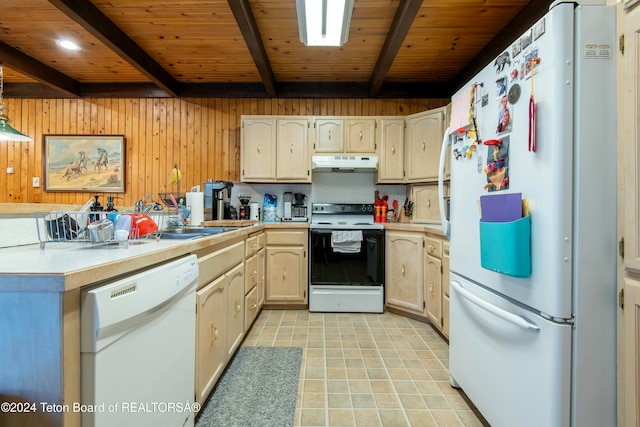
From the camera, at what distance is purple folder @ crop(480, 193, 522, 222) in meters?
1.11

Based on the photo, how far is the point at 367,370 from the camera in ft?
6.25

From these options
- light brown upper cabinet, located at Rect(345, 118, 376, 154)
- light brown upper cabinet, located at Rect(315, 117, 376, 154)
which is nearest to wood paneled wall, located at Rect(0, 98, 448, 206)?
light brown upper cabinet, located at Rect(315, 117, 376, 154)

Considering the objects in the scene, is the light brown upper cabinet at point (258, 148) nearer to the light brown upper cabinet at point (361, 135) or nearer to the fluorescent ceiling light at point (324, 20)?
the light brown upper cabinet at point (361, 135)

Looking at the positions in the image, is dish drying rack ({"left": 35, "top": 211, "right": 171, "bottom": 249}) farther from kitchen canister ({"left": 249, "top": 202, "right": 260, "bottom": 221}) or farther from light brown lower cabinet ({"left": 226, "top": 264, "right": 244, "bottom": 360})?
kitchen canister ({"left": 249, "top": 202, "right": 260, "bottom": 221})

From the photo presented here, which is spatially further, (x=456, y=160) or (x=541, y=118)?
(x=456, y=160)

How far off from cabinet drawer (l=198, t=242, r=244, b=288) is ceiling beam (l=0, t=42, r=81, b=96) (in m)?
3.05

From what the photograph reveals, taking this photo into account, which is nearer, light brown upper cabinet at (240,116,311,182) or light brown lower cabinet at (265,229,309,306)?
light brown lower cabinet at (265,229,309,306)

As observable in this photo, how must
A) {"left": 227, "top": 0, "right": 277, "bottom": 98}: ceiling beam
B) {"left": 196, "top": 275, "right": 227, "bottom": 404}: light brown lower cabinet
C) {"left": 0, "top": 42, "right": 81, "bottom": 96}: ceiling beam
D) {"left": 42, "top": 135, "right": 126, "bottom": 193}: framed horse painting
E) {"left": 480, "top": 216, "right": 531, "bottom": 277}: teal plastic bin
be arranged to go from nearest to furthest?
{"left": 480, "top": 216, "right": 531, "bottom": 277}: teal plastic bin < {"left": 196, "top": 275, "right": 227, "bottom": 404}: light brown lower cabinet < {"left": 227, "top": 0, "right": 277, "bottom": 98}: ceiling beam < {"left": 0, "top": 42, "right": 81, "bottom": 96}: ceiling beam < {"left": 42, "top": 135, "right": 126, "bottom": 193}: framed horse painting

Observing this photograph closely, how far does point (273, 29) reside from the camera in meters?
2.47

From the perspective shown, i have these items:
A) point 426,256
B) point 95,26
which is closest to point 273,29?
point 95,26

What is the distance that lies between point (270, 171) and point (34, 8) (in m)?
2.23

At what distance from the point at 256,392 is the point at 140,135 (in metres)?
3.39

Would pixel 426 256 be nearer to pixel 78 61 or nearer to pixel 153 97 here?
pixel 153 97

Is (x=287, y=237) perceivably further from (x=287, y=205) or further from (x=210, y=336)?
(x=210, y=336)
